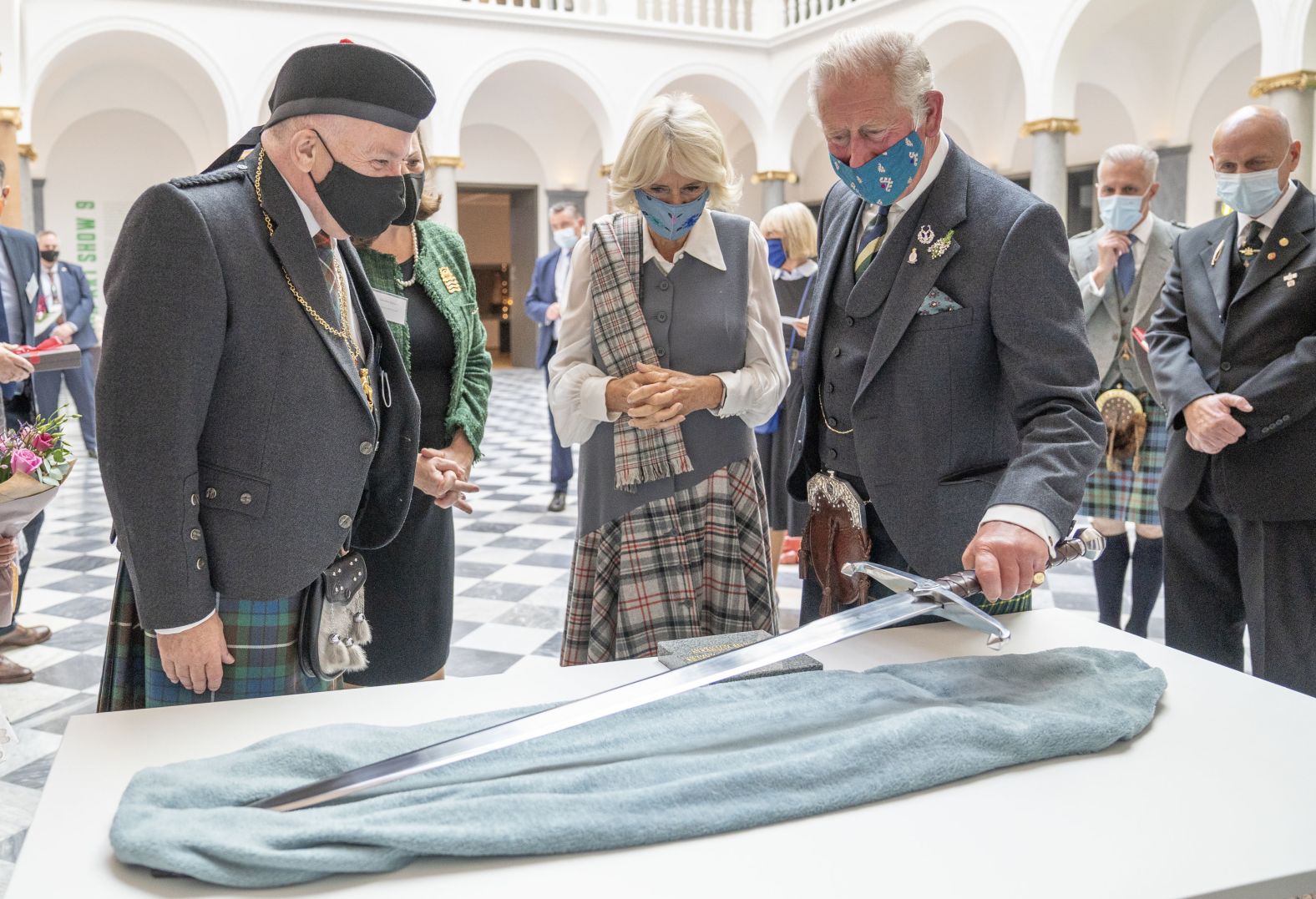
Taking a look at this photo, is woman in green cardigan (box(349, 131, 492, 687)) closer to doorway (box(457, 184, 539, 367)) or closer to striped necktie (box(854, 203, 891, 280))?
striped necktie (box(854, 203, 891, 280))

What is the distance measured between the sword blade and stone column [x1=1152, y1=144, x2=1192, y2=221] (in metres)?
15.5

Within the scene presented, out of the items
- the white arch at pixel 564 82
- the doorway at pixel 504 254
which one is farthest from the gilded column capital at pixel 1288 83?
the doorway at pixel 504 254

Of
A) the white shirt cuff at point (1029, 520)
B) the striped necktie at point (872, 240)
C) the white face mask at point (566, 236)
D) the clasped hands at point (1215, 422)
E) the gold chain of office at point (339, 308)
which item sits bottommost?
the white shirt cuff at point (1029, 520)

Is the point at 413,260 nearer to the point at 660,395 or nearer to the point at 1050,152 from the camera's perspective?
the point at 660,395

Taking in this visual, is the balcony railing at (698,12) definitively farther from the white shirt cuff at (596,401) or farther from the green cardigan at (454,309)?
the white shirt cuff at (596,401)

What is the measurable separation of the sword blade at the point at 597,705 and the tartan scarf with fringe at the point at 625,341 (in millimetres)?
1062

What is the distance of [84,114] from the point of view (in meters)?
17.3

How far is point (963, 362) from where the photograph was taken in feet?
6.25

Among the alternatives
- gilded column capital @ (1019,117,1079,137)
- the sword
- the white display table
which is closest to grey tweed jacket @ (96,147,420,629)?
the white display table

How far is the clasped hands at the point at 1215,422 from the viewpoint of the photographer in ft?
9.25

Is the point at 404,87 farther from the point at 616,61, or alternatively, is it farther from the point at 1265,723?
the point at 616,61

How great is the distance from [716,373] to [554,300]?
5.37 meters

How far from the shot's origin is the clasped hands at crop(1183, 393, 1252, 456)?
9.25 ft

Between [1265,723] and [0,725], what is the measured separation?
212 centimetres
